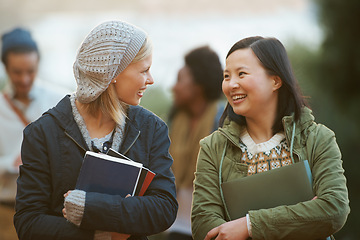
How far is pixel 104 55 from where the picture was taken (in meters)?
2.41

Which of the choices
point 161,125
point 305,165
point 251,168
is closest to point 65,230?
point 161,125

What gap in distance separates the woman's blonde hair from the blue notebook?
27cm

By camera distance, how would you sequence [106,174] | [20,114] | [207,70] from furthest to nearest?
1. [20,114]
2. [207,70]
3. [106,174]

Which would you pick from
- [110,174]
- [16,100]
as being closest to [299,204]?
[110,174]

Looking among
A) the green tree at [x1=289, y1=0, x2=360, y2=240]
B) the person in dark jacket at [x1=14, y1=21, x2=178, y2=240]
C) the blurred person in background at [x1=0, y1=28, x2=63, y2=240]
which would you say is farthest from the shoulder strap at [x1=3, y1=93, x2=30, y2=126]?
the green tree at [x1=289, y1=0, x2=360, y2=240]

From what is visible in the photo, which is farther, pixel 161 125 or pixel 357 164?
pixel 357 164

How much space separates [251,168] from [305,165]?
278mm

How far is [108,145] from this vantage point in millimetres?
2484

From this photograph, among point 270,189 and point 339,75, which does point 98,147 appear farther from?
point 339,75

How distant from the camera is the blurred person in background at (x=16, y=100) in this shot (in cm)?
423

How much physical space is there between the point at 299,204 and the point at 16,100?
2891 mm

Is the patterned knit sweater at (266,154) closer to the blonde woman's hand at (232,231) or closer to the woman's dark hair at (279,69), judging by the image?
the woman's dark hair at (279,69)

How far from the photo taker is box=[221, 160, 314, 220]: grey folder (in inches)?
96.0

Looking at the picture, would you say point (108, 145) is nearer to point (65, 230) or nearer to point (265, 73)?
point (65, 230)
